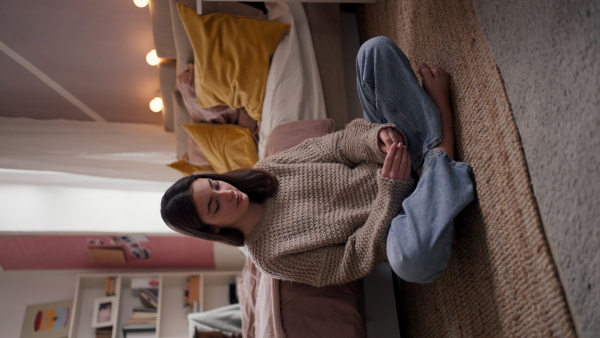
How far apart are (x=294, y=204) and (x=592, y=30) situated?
2.60 ft

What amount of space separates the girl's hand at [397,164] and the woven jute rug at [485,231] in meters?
0.15

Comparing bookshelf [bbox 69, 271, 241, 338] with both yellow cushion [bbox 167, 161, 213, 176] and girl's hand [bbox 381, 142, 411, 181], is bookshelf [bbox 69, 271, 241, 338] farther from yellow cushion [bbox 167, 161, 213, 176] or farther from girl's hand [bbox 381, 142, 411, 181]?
girl's hand [bbox 381, 142, 411, 181]

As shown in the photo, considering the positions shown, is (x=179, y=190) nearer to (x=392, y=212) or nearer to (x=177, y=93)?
(x=392, y=212)

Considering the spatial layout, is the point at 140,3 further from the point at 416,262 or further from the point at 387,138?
the point at 416,262

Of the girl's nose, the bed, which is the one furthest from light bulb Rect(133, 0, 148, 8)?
the girl's nose

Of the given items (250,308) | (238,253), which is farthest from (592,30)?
(238,253)

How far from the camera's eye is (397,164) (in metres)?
1.19

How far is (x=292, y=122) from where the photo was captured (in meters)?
1.84

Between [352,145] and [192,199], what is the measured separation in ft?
1.49

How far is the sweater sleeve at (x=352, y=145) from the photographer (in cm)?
126

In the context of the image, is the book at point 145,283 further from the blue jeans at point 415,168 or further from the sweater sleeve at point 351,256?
the blue jeans at point 415,168

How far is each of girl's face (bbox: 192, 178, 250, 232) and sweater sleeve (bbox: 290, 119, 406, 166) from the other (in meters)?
0.25

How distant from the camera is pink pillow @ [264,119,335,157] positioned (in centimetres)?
174

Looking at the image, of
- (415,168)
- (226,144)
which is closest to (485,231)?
(415,168)
